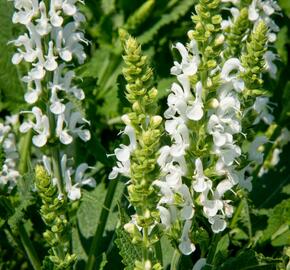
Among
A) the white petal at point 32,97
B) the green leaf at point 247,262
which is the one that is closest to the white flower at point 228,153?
the green leaf at point 247,262

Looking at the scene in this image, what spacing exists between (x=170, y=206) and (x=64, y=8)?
99 centimetres

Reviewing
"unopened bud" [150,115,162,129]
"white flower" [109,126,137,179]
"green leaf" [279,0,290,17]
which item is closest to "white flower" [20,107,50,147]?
"white flower" [109,126,137,179]

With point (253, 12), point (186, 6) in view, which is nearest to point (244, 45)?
point (253, 12)

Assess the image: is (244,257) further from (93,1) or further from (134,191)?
(93,1)

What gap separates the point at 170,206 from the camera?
2.25m

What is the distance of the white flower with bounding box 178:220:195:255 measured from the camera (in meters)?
2.22

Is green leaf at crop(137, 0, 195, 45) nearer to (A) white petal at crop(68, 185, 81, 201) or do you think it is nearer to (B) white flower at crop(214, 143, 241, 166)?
(A) white petal at crop(68, 185, 81, 201)

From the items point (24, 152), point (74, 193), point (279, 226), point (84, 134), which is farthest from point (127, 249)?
point (24, 152)

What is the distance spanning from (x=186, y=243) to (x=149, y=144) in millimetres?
473

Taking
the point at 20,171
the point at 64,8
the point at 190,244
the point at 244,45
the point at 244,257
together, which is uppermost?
the point at 64,8

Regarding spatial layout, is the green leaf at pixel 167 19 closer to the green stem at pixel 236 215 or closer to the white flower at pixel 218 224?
the green stem at pixel 236 215

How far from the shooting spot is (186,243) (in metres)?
2.23

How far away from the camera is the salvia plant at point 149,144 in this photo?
2139 millimetres

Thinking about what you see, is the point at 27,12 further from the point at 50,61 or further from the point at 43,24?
the point at 50,61
